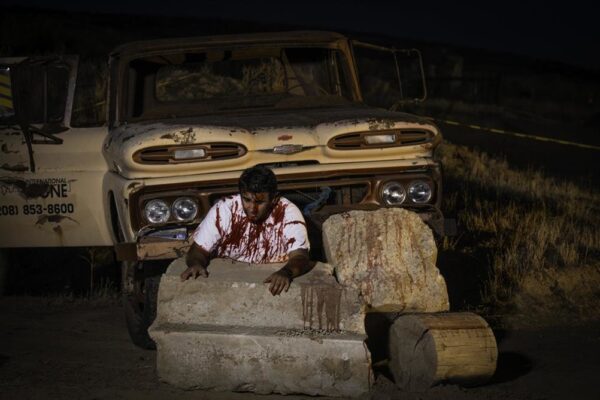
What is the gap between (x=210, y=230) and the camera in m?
6.68

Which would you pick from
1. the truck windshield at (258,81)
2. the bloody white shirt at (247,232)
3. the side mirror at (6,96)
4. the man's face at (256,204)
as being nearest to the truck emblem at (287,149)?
the bloody white shirt at (247,232)

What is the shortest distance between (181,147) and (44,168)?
5.06ft

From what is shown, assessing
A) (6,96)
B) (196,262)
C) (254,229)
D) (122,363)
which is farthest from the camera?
(6,96)

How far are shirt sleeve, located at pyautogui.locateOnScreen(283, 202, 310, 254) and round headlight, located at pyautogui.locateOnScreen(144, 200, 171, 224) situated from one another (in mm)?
934

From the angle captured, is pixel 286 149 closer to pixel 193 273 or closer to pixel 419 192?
pixel 419 192

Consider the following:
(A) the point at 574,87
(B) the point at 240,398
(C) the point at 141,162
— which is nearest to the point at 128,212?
(C) the point at 141,162

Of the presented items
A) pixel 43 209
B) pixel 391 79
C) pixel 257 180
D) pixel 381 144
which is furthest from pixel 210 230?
pixel 391 79

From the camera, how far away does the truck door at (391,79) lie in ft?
27.9

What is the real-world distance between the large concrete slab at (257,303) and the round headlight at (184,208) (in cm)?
92

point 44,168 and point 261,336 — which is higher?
point 44,168

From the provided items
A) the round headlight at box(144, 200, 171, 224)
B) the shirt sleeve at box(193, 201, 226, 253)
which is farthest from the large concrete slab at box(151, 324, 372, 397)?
the round headlight at box(144, 200, 171, 224)

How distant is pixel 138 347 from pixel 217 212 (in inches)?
58.5

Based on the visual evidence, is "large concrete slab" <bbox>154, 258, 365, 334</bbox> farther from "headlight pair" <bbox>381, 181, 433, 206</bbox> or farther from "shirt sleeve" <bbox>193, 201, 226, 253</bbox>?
"headlight pair" <bbox>381, 181, 433, 206</bbox>

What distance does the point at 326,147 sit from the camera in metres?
7.28
